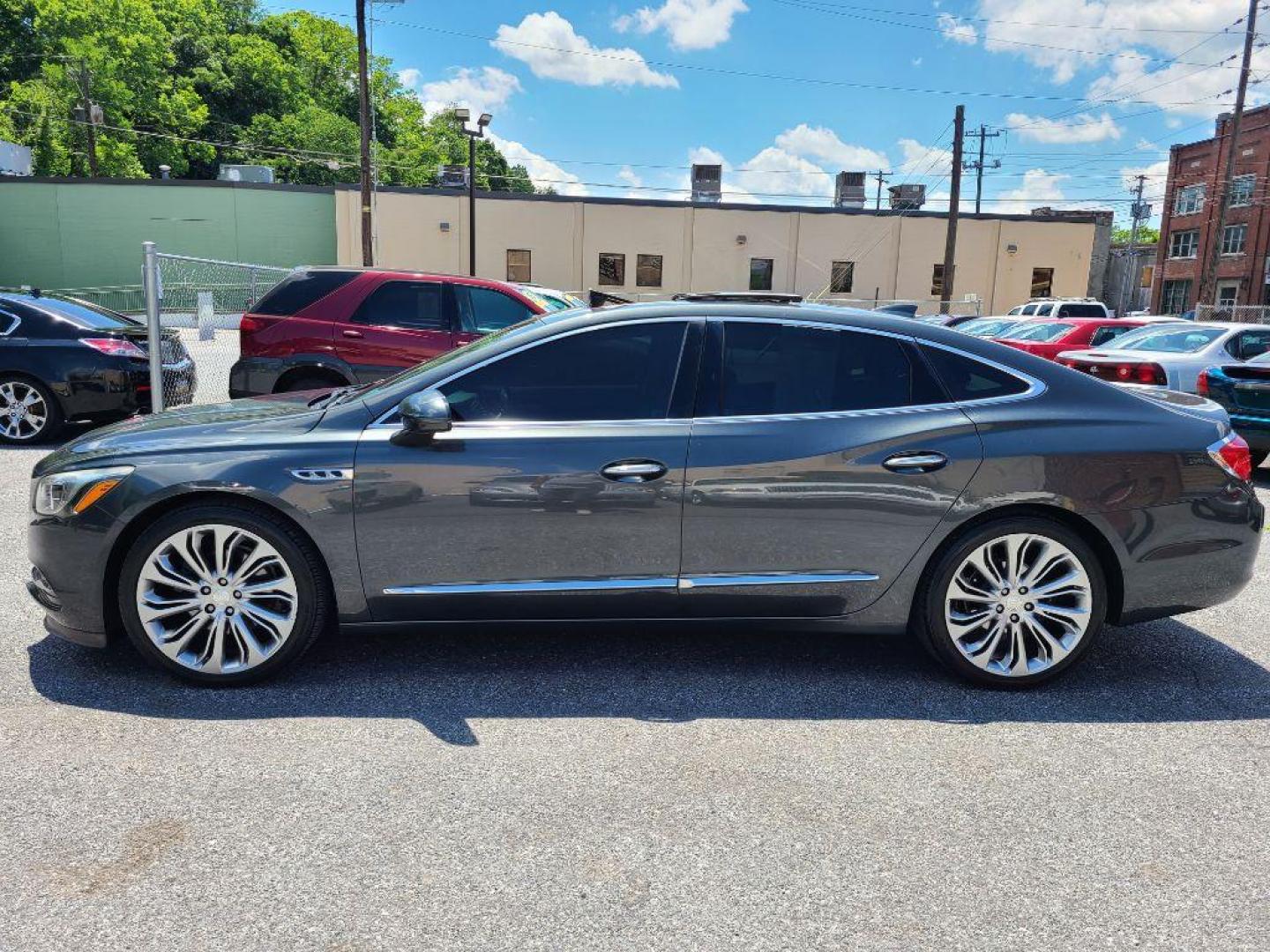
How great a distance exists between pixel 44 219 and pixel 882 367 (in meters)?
41.8

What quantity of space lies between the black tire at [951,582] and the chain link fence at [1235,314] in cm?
2779

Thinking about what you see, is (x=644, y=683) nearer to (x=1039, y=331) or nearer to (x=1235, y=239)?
(x=1039, y=331)

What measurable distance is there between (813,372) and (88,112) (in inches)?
2427

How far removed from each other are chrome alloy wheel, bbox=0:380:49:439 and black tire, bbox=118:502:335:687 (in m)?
6.69

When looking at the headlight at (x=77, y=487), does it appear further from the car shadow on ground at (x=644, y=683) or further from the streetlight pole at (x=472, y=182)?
the streetlight pole at (x=472, y=182)

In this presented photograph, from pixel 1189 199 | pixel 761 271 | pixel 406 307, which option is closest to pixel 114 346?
pixel 406 307

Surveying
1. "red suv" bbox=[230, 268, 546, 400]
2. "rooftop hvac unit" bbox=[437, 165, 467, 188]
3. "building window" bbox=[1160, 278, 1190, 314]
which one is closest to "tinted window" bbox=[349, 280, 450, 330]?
"red suv" bbox=[230, 268, 546, 400]

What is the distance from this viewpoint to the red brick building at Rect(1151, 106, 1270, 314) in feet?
154

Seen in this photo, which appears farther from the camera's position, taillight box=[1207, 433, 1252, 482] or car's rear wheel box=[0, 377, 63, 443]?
car's rear wheel box=[0, 377, 63, 443]

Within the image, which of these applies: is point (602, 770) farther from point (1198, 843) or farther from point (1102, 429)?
point (1102, 429)

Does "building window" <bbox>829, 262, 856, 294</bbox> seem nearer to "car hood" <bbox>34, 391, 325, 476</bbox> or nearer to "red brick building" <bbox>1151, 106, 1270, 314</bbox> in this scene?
"red brick building" <bbox>1151, 106, 1270, 314</bbox>

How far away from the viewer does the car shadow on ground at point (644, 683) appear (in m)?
3.66

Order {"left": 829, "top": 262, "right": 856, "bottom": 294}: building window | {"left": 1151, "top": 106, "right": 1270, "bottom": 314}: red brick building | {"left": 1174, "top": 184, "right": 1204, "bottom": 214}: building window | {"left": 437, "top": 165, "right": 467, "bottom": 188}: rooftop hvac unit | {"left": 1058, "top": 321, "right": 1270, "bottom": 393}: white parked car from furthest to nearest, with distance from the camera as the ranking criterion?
1. {"left": 1174, "top": 184, "right": 1204, "bottom": 214}: building window
2. {"left": 437, "top": 165, "right": 467, "bottom": 188}: rooftop hvac unit
3. {"left": 1151, "top": 106, "right": 1270, "bottom": 314}: red brick building
4. {"left": 829, "top": 262, "right": 856, "bottom": 294}: building window
5. {"left": 1058, "top": 321, "right": 1270, "bottom": 393}: white parked car

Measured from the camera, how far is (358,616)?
148 inches
